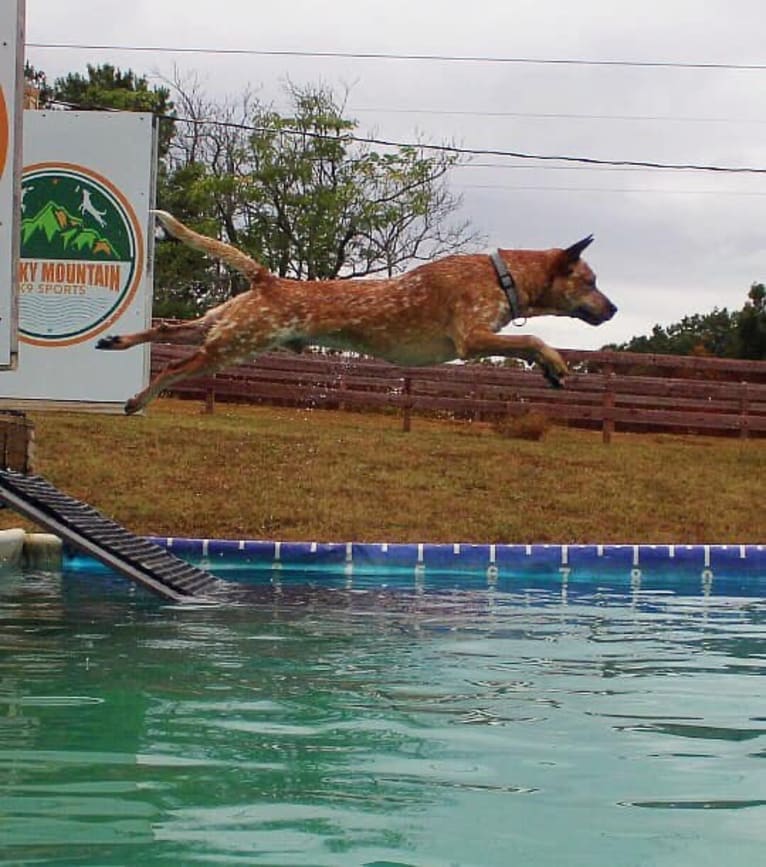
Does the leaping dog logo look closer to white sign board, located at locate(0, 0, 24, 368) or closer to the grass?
the grass

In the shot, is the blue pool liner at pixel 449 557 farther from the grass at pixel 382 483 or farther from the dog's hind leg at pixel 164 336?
the dog's hind leg at pixel 164 336

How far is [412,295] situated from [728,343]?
2840cm

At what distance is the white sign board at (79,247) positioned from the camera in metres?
13.0

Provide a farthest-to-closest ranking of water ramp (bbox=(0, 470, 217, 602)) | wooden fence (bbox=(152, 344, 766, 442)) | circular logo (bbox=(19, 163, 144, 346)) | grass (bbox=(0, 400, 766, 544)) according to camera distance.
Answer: wooden fence (bbox=(152, 344, 766, 442)) < grass (bbox=(0, 400, 766, 544)) < circular logo (bbox=(19, 163, 144, 346)) < water ramp (bbox=(0, 470, 217, 602))

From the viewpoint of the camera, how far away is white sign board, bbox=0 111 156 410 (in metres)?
13.0

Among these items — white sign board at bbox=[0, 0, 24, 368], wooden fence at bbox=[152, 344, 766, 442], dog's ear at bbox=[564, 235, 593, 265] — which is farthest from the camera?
wooden fence at bbox=[152, 344, 766, 442]

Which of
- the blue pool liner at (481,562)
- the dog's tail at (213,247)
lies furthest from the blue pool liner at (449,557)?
the dog's tail at (213,247)

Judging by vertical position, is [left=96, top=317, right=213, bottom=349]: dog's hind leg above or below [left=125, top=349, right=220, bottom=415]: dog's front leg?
above

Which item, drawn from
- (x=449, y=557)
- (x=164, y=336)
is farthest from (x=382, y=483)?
(x=164, y=336)

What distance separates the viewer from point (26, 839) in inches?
151

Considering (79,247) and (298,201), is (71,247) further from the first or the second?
(298,201)

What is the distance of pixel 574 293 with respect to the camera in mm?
6328

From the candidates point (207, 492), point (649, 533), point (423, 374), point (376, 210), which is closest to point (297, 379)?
point (423, 374)

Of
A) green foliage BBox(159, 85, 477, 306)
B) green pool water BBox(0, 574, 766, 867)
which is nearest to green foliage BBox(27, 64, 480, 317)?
green foliage BBox(159, 85, 477, 306)
